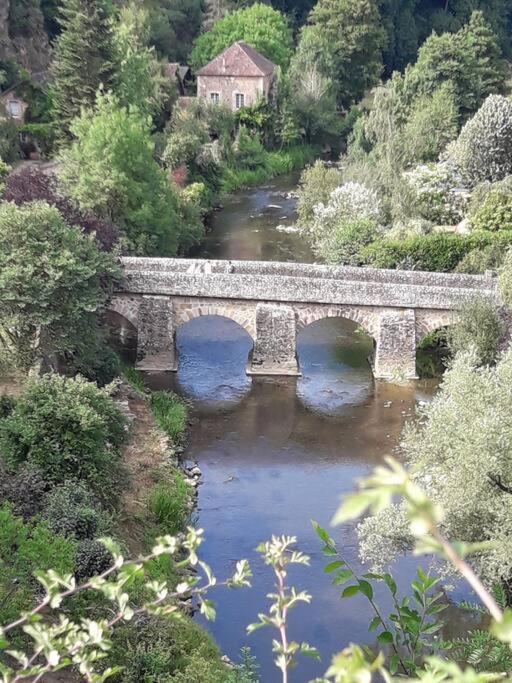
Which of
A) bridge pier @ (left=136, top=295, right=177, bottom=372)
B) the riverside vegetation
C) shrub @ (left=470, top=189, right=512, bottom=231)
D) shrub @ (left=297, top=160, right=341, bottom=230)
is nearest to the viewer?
the riverside vegetation

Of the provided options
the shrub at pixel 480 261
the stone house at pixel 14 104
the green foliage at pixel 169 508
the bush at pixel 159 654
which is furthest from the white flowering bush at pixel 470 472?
the stone house at pixel 14 104

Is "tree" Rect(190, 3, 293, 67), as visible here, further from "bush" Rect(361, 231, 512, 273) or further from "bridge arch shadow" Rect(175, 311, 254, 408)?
"bridge arch shadow" Rect(175, 311, 254, 408)

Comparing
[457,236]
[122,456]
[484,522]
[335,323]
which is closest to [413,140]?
[457,236]

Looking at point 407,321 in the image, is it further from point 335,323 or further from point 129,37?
point 129,37

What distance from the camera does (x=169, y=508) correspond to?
55.5 feet

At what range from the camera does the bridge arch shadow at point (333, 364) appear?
2261 centimetres

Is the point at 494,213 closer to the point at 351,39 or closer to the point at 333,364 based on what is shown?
the point at 333,364

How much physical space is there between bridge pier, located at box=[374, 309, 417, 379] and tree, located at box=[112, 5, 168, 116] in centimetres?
1403

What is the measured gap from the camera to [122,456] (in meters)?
17.8

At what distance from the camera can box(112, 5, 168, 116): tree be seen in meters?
35.7

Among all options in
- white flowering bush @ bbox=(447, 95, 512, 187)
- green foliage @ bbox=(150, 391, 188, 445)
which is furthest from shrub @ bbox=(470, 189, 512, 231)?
green foliage @ bbox=(150, 391, 188, 445)

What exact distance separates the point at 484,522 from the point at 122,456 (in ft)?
27.9

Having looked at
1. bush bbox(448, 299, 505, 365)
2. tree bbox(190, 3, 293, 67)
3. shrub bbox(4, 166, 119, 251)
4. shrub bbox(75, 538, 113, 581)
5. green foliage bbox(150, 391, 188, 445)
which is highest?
tree bbox(190, 3, 293, 67)

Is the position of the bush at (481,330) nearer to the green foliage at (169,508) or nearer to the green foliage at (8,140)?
the green foliage at (169,508)
